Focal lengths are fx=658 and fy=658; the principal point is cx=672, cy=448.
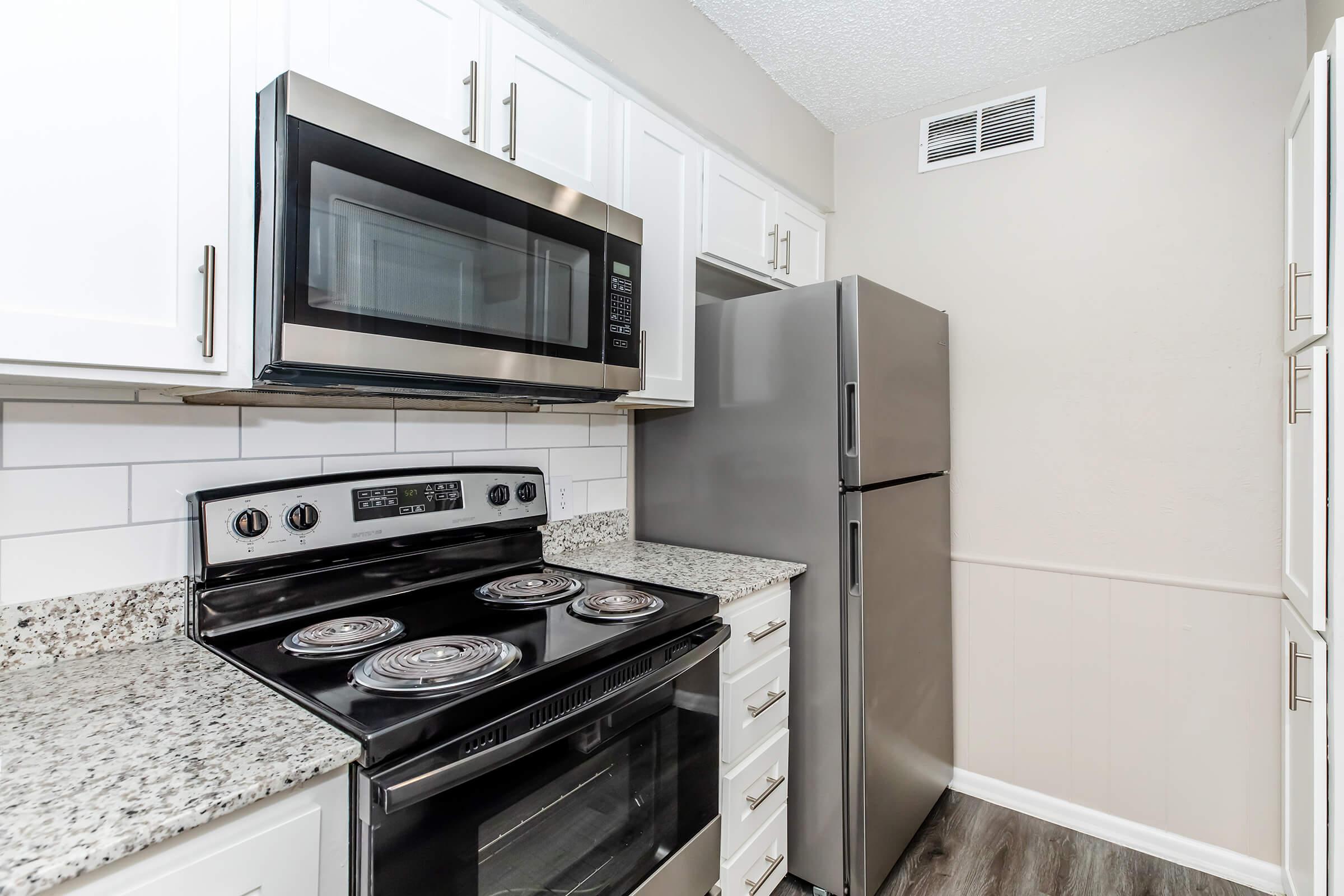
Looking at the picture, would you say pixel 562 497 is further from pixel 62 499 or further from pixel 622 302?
pixel 62 499

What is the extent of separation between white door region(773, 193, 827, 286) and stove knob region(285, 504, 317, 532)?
166 centimetres

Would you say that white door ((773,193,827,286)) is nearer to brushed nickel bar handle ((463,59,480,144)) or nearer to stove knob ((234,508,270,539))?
brushed nickel bar handle ((463,59,480,144))

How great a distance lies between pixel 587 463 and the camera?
6.64 feet

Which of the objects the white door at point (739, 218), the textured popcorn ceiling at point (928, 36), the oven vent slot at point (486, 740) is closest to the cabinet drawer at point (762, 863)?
the oven vent slot at point (486, 740)

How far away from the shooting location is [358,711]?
87 centimetres

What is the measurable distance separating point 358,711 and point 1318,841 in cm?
190

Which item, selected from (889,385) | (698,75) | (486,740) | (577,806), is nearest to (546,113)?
(698,75)

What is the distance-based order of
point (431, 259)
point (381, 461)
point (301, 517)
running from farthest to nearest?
point (381, 461) < point (301, 517) < point (431, 259)

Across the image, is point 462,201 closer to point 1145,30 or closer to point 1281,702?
point 1145,30

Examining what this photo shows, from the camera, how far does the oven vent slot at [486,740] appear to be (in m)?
0.89

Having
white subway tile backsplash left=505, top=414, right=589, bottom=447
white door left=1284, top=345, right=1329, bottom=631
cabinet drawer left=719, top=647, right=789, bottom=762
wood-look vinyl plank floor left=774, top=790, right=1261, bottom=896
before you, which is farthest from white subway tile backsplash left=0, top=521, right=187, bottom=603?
white door left=1284, top=345, right=1329, bottom=631

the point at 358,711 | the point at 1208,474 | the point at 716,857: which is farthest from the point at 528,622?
the point at 1208,474

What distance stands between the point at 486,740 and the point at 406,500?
0.70 meters

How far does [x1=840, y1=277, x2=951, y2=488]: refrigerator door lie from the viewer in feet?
5.64
